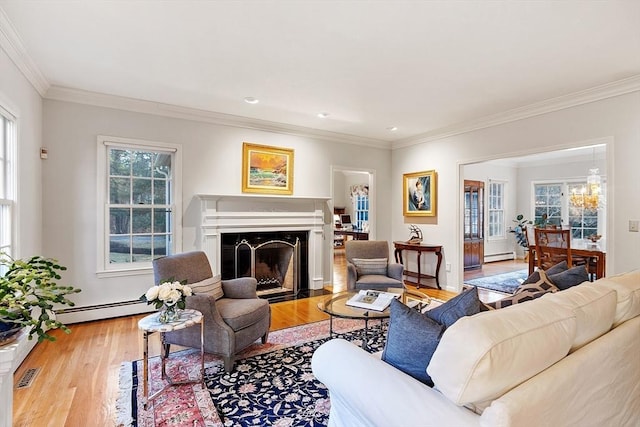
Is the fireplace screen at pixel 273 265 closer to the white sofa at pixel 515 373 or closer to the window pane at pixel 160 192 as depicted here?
the window pane at pixel 160 192

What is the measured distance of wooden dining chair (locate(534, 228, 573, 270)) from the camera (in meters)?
4.79

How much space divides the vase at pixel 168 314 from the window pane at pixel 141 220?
226cm

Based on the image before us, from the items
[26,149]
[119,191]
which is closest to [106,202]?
[119,191]

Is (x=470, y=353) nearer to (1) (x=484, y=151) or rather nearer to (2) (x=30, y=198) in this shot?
(2) (x=30, y=198)

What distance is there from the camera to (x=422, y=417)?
1.06 metres

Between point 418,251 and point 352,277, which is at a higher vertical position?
point 418,251

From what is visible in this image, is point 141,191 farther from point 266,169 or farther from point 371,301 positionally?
point 371,301

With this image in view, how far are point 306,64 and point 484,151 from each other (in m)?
2.99

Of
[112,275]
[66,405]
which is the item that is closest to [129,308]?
[112,275]

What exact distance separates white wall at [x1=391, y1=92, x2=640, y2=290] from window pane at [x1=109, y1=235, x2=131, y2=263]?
4432 millimetres

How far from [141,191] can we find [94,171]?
53cm

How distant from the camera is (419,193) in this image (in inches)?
222

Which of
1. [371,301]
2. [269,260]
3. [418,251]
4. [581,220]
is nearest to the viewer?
[371,301]

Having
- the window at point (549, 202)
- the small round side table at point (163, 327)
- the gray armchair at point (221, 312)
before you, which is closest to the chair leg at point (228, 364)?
the gray armchair at point (221, 312)
